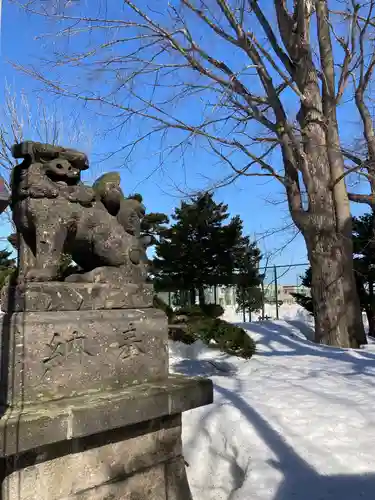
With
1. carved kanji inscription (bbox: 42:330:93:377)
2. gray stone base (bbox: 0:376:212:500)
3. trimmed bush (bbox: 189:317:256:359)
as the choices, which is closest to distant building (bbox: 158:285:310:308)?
trimmed bush (bbox: 189:317:256:359)

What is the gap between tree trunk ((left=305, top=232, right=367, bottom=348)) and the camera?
902 cm

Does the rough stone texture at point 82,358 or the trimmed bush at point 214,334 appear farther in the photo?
the trimmed bush at point 214,334

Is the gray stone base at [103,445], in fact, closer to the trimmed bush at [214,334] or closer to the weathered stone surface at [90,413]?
the weathered stone surface at [90,413]

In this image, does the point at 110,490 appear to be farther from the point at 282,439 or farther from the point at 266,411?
the point at 266,411

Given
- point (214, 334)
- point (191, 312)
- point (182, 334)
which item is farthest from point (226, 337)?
point (191, 312)

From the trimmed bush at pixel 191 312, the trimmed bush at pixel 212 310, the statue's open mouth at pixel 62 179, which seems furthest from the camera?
the trimmed bush at pixel 212 310

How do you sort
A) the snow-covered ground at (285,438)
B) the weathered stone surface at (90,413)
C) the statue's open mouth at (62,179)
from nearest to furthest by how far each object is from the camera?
the weathered stone surface at (90,413) → the statue's open mouth at (62,179) → the snow-covered ground at (285,438)

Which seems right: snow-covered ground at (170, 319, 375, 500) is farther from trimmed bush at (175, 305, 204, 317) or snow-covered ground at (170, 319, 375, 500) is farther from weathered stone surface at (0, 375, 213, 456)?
trimmed bush at (175, 305, 204, 317)

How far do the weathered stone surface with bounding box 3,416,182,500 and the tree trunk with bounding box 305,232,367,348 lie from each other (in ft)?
22.0

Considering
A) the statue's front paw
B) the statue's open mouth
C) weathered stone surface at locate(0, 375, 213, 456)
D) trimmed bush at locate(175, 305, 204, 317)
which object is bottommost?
weathered stone surface at locate(0, 375, 213, 456)

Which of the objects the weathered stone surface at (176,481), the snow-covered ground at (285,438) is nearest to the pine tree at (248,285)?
the snow-covered ground at (285,438)

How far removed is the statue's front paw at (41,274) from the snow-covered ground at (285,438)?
2.10 m

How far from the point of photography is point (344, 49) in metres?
10.8

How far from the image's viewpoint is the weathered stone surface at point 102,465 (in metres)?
2.30
